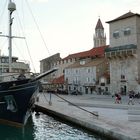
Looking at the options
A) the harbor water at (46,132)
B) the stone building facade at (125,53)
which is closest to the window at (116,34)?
the stone building facade at (125,53)

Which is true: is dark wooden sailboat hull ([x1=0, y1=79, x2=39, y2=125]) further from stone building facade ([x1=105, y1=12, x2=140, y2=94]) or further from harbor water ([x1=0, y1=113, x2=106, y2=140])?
stone building facade ([x1=105, y1=12, x2=140, y2=94])

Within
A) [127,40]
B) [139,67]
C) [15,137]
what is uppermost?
[127,40]

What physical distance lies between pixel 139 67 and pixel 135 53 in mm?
3430

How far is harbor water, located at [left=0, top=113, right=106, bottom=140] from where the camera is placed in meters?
23.6

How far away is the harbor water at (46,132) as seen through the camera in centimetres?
2358

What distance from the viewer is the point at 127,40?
254 feet

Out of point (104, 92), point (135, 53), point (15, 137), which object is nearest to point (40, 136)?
point (15, 137)

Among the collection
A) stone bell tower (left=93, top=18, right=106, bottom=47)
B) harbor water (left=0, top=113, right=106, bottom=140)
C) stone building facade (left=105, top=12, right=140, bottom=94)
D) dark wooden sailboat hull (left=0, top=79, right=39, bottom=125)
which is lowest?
harbor water (left=0, top=113, right=106, bottom=140)

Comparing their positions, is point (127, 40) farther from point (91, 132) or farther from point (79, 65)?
point (91, 132)

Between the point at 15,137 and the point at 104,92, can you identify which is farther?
the point at 104,92

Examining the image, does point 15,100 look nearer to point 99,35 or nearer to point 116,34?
point 116,34

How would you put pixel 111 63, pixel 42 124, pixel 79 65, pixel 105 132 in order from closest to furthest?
pixel 105 132 < pixel 42 124 < pixel 111 63 < pixel 79 65

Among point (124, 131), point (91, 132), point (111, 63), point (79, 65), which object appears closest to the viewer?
point (124, 131)

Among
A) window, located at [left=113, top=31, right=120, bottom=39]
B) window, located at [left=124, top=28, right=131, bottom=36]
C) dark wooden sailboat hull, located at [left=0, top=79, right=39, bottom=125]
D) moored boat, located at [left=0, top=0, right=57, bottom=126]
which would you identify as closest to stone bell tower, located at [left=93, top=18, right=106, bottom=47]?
window, located at [left=113, top=31, right=120, bottom=39]
